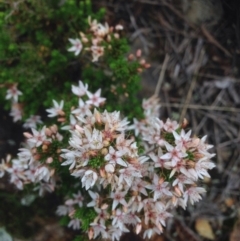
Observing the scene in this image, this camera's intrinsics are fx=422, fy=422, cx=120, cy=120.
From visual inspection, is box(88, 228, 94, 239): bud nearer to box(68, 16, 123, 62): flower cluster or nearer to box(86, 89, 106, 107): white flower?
box(86, 89, 106, 107): white flower

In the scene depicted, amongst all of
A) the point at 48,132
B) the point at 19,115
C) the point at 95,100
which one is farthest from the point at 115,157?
the point at 19,115

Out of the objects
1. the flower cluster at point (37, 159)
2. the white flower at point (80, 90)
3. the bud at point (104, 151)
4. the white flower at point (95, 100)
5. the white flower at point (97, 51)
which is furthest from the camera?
the white flower at point (97, 51)

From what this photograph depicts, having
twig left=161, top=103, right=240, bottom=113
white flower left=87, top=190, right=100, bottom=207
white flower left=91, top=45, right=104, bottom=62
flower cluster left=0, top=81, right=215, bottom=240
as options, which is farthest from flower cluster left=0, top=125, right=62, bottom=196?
twig left=161, top=103, right=240, bottom=113

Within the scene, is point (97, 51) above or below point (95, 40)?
below

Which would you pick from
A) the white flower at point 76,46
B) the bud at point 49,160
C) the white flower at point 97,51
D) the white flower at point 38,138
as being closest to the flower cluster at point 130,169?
the bud at point 49,160

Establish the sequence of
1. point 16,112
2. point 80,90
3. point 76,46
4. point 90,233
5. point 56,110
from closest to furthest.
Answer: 1. point 90,233
2. point 56,110
3. point 80,90
4. point 76,46
5. point 16,112

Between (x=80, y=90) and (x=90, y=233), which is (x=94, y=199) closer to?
(x=90, y=233)

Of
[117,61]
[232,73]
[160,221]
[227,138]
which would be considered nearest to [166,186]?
[160,221]

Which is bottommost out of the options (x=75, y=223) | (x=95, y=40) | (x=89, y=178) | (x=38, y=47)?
(x=75, y=223)

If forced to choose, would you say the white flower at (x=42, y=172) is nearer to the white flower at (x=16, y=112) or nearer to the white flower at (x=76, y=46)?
the white flower at (x=16, y=112)
